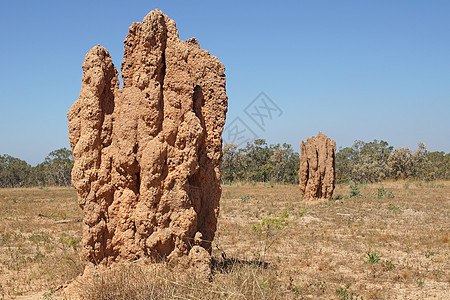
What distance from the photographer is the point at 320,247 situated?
28.2 feet

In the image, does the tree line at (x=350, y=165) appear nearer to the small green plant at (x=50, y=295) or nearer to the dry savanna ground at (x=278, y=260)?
the dry savanna ground at (x=278, y=260)

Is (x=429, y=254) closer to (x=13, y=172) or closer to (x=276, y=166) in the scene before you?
(x=276, y=166)

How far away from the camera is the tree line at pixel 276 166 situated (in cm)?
3669

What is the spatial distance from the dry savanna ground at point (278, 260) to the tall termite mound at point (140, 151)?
→ 403mm

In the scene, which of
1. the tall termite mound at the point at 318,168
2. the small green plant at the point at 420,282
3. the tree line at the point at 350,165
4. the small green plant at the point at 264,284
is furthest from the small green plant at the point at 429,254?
the tree line at the point at 350,165

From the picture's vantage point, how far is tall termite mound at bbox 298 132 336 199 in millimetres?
16450

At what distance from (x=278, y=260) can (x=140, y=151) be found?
380 cm

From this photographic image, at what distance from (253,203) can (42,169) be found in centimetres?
3254

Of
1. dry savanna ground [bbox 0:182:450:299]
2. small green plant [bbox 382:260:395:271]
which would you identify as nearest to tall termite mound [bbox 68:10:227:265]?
dry savanna ground [bbox 0:182:450:299]

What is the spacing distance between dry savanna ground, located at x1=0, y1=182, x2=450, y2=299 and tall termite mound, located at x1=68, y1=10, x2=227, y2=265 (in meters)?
0.40

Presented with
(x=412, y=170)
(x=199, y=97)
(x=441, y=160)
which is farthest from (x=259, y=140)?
(x=199, y=97)

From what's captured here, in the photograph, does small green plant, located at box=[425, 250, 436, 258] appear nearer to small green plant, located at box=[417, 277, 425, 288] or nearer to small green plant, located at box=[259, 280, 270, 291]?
→ small green plant, located at box=[417, 277, 425, 288]

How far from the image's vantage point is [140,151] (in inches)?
196

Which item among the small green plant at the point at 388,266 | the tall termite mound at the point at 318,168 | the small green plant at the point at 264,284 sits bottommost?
the small green plant at the point at 388,266
